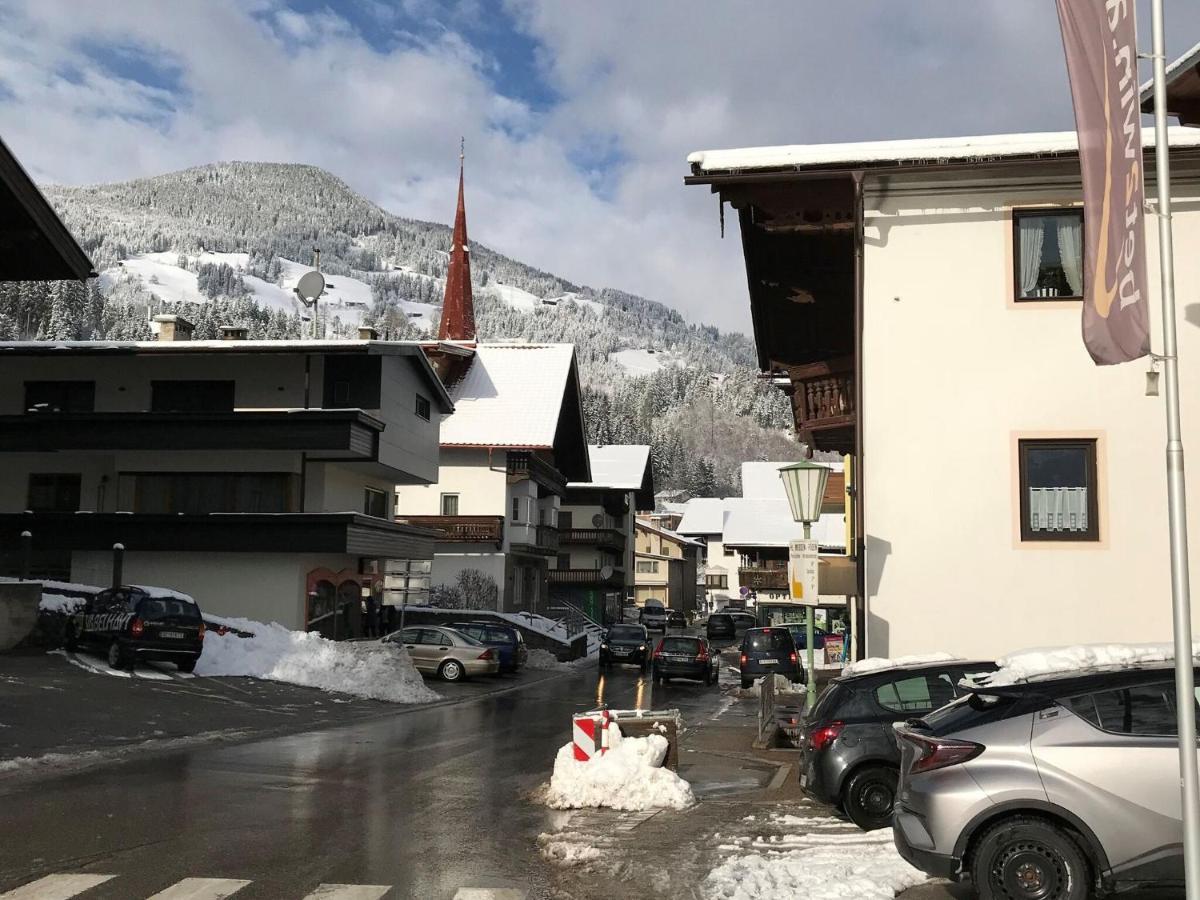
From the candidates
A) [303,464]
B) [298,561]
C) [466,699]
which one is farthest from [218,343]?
[466,699]

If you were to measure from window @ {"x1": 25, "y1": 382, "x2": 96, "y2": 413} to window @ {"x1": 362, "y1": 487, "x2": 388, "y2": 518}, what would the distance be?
31.2ft

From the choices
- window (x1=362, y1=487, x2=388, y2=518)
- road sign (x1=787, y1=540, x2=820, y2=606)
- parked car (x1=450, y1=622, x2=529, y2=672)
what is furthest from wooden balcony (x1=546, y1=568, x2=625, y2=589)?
road sign (x1=787, y1=540, x2=820, y2=606)

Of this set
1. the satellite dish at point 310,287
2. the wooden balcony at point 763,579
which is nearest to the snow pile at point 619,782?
the satellite dish at point 310,287

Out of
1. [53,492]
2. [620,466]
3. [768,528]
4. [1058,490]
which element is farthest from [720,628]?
[1058,490]

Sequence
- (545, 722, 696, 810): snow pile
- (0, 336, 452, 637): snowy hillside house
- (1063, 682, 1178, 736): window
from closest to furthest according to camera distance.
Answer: (1063, 682, 1178, 736): window, (545, 722, 696, 810): snow pile, (0, 336, 452, 637): snowy hillside house

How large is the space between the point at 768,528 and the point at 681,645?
48.9 metres

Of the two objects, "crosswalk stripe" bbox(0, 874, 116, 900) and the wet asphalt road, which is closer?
"crosswalk stripe" bbox(0, 874, 116, 900)

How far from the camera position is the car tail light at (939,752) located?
25.7ft

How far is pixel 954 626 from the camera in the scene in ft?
55.6

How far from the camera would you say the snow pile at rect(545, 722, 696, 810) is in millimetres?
12312

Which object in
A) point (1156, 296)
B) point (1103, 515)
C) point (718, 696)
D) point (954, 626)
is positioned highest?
point (1156, 296)

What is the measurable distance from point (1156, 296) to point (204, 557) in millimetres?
28136

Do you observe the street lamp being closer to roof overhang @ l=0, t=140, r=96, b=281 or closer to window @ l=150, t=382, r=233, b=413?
roof overhang @ l=0, t=140, r=96, b=281

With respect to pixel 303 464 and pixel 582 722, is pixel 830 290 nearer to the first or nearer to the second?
pixel 582 722
